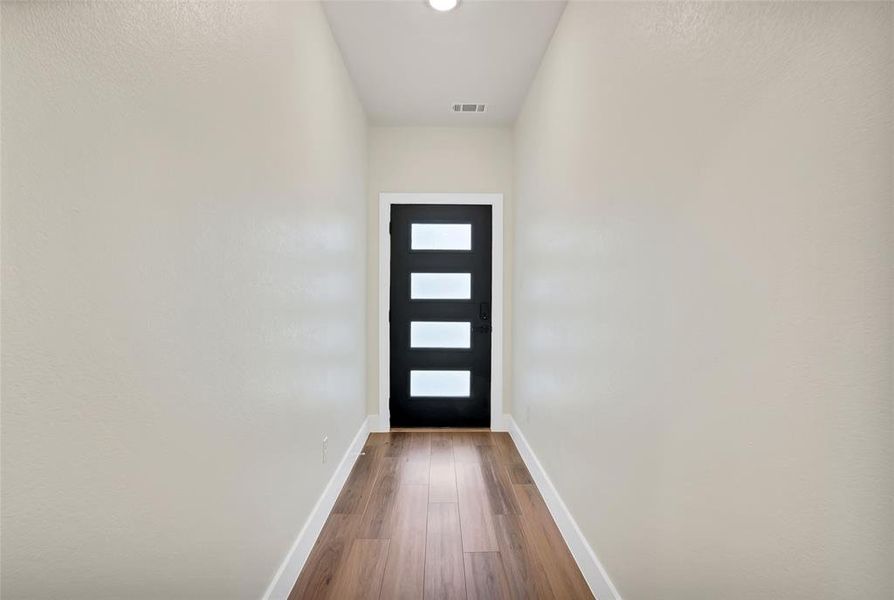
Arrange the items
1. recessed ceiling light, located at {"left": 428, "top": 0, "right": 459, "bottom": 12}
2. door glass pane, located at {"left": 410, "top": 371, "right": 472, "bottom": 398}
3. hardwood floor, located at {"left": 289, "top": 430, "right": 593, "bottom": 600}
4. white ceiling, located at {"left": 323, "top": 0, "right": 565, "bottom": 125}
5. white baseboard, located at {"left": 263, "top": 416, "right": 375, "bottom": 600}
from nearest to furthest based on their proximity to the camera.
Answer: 1. white baseboard, located at {"left": 263, "top": 416, "right": 375, "bottom": 600}
2. hardwood floor, located at {"left": 289, "top": 430, "right": 593, "bottom": 600}
3. recessed ceiling light, located at {"left": 428, "top": 0, "right": 459, "bottom": 12}
4. white ceiling, located at {"left": 323, "top": 0, "right": 565, "bottom": 125}
5. door glass pane, located at {"left": 410, "top": 371, "right": 472, "bottom": 398}

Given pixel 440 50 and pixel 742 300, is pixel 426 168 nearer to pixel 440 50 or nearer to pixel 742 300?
pixel 440 50

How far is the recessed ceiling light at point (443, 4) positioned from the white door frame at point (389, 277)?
1.75 metres

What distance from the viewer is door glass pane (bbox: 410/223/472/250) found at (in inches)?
161

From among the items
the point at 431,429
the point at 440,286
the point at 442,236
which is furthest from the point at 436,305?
the point at 431,429

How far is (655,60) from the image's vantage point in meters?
1.37

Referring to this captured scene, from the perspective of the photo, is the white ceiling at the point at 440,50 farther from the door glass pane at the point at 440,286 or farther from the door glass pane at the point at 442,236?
the door glass pane at the point at 440,286

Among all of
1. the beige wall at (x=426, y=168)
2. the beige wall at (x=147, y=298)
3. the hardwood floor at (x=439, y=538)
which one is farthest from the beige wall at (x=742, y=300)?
the beige wall at (x=426, y=168)

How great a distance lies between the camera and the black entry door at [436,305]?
4.08 metres

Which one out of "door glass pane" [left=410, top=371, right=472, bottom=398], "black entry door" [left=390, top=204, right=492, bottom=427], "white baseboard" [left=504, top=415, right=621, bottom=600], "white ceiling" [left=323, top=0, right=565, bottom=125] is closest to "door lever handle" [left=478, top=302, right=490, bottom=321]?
"black entry door" [left=390, top=204, right=492, bottom=427]

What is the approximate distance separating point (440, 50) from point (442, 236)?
1608 mm

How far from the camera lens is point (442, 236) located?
13.4ft

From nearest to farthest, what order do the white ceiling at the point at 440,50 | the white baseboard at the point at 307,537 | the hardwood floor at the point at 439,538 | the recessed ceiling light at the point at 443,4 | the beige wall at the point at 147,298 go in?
the beige wall at the point at 147,298, the white baseboard at the point at 307,537, the hardwood floor at the point at 439,538, the recessed ceiling light at the point at 443,4, the white ceiling at the point at 440,50

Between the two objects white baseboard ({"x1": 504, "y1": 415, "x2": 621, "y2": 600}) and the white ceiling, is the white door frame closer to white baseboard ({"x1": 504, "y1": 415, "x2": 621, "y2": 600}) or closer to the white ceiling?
the white ceiling

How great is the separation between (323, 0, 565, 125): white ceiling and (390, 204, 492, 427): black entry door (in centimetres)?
90
